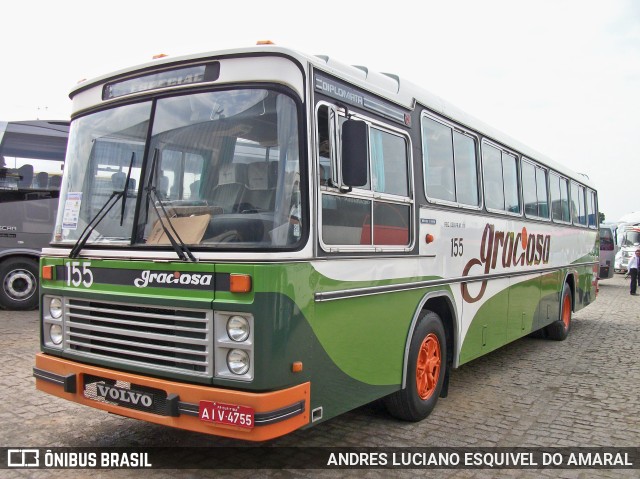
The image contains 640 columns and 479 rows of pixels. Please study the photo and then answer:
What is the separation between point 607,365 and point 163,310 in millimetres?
6982

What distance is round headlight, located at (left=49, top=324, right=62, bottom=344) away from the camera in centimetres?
470

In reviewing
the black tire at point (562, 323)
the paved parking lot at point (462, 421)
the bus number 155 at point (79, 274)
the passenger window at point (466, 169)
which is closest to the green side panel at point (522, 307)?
the paved parking lot at point (462, 421)

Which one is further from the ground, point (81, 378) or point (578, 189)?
point (578, 189)

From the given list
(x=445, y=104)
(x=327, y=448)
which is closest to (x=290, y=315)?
(x=327, y=448)

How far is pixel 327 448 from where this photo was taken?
194 inches

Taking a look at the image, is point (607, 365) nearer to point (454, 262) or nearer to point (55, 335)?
point (454, 262)

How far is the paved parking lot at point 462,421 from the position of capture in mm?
4957

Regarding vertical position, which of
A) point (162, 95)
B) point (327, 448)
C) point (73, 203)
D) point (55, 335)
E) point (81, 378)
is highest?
point (162, 95)

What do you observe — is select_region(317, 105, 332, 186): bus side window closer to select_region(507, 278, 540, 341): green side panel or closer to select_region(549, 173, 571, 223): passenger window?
select_region(507, 278, 540, 341): green side panel

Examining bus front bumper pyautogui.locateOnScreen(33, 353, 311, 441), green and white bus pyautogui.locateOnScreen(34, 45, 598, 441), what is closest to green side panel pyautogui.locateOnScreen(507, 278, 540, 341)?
green and white bus pyautogui.locateOnScreen(34, 45, 598, 441)

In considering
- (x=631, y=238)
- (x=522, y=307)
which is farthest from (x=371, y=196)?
(x=631, y=238)

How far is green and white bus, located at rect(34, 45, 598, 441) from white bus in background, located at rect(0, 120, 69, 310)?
8042mm

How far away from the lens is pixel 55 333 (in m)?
4.74

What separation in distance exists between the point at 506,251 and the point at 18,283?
31.6 feet
